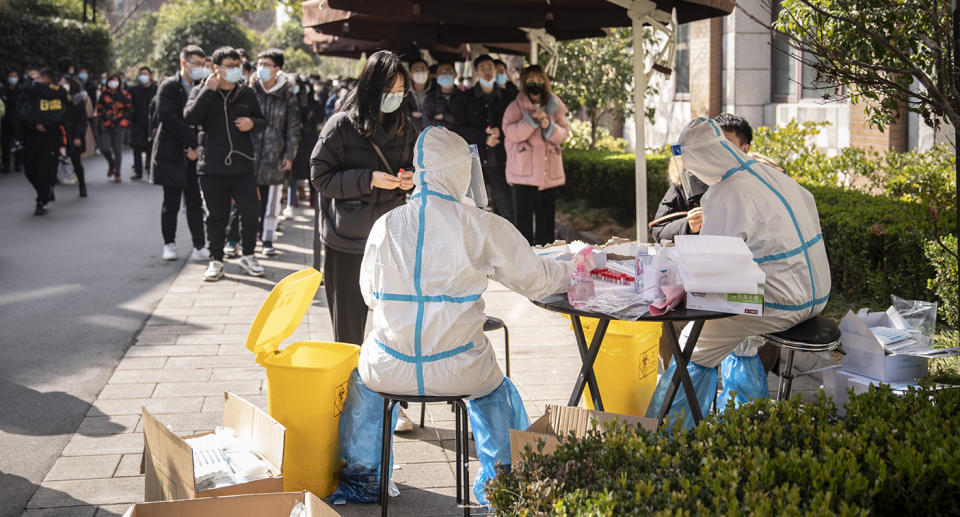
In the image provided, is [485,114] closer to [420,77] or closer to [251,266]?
[420,77]

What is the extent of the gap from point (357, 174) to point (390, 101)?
43 cm

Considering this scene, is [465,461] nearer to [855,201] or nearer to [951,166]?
[855,201]

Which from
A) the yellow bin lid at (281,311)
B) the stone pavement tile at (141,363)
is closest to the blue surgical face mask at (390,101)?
the yellow bin lid at (281,311)

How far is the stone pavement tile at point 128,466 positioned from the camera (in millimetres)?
4791

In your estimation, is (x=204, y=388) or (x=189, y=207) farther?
(x=189, y=207)

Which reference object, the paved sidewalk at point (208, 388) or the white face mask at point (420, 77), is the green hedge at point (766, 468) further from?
the white face mask at point (420, 77)

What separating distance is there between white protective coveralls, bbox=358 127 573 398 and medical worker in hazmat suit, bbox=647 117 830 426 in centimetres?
97

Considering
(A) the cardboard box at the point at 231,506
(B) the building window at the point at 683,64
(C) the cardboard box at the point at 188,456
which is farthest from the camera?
(B) the building window at the point at 683,64

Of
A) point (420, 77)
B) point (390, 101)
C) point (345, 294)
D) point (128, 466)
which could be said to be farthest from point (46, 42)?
point (128, 466)

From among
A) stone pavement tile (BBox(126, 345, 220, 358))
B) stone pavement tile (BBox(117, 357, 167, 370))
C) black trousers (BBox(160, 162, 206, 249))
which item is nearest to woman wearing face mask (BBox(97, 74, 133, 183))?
black trousers (BBox(160, 162, 206, 249))

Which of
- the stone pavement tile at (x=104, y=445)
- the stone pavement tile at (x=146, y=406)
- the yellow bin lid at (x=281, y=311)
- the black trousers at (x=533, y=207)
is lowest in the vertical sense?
the stone pavement tile at (x=104, y=445)

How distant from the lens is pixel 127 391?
6.20 metres

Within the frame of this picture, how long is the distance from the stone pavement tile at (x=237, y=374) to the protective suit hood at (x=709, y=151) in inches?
131

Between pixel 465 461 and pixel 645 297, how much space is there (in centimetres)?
102
